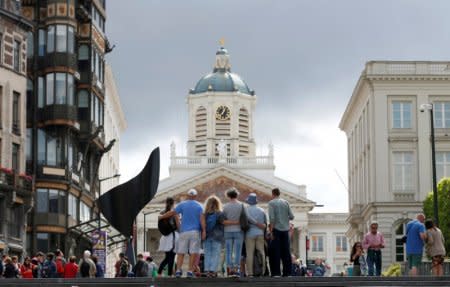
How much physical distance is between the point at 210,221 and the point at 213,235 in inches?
15.9

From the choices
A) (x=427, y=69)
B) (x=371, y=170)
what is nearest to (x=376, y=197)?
(x=371, y=170)

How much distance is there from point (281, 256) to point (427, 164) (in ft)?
210

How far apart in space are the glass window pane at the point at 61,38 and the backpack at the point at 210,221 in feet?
141

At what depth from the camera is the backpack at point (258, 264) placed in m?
33.4

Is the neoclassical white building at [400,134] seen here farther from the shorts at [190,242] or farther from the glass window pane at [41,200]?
the shorts at [190,242]

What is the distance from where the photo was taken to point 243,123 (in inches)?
7121

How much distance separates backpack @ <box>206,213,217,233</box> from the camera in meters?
32.8

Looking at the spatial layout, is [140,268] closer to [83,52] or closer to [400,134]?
[83,52]

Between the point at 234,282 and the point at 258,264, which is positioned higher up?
the point at 258,264

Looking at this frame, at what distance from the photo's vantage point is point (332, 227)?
168125mm

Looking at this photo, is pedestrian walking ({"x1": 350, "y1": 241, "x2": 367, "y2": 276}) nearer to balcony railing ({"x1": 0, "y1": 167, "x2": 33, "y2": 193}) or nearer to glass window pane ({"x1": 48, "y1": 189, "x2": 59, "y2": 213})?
balcony railing ({"x1": 0, "y1": 167, "x2": 33, "y2": 193})

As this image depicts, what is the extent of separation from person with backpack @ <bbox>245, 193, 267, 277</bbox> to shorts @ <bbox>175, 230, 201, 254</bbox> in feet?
3.61

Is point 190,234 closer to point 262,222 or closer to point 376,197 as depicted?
point 262,222

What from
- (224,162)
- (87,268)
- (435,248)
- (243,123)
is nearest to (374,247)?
(435,248)
